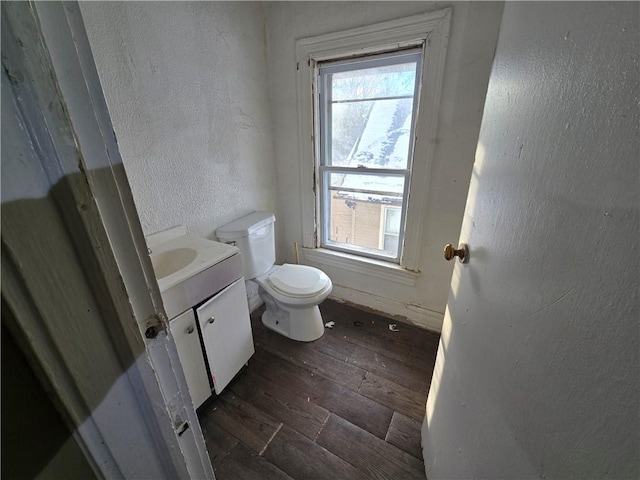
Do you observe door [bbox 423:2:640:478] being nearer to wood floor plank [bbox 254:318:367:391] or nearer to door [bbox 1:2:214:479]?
door [bbox 1:2:214:479]

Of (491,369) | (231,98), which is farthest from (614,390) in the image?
(231,98)

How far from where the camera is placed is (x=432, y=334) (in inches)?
70.2

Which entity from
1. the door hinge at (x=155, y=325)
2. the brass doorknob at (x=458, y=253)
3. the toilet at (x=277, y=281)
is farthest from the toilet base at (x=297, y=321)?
the door hinge at (x=155, y=325)

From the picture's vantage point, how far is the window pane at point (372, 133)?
1586 millimetres

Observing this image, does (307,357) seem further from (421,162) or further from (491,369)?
(421,162)

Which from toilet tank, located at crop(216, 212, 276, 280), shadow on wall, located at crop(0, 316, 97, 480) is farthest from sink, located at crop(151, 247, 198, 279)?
shadow on wall, located at crop(0, 316, 97, 480)

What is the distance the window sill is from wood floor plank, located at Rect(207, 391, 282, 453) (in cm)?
108

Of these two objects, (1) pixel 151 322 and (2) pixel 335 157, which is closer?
(1) pixel 151 322

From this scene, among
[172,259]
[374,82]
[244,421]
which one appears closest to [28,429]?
[172,259]

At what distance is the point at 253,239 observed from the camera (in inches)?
63.4

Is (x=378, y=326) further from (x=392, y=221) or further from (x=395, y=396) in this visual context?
(x=392, y=221)

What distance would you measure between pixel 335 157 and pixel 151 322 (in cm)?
168

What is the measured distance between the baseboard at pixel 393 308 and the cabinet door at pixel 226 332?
2.87 feet

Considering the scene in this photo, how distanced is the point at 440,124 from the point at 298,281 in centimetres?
121
